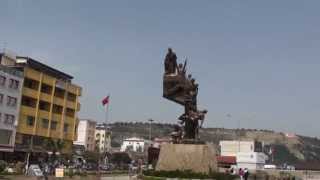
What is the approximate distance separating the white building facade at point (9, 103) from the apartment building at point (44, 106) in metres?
1.68

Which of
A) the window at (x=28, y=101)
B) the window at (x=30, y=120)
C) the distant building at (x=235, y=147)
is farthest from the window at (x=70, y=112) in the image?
the distant building at (x=235, y=147)

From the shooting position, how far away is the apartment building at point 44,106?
3337 inches

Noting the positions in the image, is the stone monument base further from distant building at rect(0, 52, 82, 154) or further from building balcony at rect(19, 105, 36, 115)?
building balcony at rect(19, 105, 36, 115)

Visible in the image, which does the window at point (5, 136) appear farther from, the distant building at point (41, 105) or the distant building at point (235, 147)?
the distant building at point (235, 147)

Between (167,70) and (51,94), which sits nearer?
(167,70)

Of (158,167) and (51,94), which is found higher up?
(51,94)

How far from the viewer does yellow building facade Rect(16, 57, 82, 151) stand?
279 ft

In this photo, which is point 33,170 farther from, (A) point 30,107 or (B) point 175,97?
(A) point 30,107

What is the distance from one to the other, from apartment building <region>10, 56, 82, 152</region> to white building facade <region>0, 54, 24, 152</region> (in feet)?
5.52

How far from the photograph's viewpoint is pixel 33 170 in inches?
1789

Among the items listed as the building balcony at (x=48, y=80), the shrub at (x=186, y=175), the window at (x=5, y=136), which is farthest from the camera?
the building balcony at (x=48, y=80)

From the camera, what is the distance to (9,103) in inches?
3145

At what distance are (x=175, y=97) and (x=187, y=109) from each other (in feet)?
4.65

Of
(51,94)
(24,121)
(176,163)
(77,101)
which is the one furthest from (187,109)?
(77,101)
